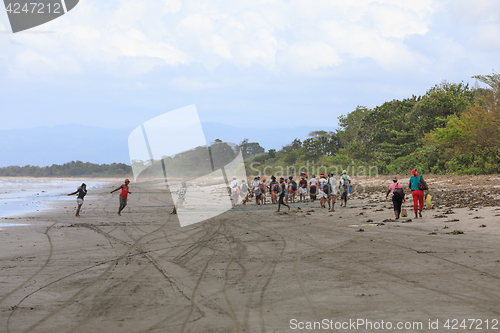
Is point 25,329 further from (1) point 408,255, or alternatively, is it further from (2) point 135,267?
(1) point 408,255

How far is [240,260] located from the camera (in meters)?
9.59

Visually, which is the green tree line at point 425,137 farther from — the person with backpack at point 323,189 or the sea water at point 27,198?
the sea water at point 27,198

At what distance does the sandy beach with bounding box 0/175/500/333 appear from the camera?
5.64 m

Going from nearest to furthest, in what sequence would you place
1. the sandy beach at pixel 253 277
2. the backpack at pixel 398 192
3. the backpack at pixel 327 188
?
the sandy beach at pixel 253 277 < the backpack at pixel 398 192 < the backpack at pixel 327 188

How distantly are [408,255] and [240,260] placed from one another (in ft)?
13.0

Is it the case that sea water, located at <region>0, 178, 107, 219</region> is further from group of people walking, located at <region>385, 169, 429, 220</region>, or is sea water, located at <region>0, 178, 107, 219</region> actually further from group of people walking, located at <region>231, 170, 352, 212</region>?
group of people walking, located at <region>385, 169, 429, 220</region>

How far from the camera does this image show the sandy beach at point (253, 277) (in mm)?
5641

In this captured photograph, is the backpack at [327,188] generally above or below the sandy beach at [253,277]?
above

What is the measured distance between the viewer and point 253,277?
796cm

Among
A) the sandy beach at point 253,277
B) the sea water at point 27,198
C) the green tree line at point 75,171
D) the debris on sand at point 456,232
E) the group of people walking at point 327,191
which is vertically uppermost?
the green tree line at point 75,171

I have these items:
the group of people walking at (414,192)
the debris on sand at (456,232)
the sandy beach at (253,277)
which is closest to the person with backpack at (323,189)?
the group of people walking at (414,192)

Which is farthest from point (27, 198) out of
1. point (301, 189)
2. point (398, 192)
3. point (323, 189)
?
point (398, 192)

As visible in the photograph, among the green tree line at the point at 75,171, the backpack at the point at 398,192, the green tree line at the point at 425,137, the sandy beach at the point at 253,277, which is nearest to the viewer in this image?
the sandy beach at the point at 253,277

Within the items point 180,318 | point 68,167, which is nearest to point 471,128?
point 180,318
